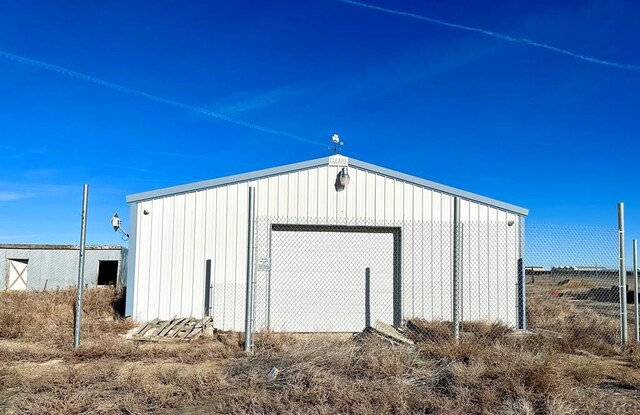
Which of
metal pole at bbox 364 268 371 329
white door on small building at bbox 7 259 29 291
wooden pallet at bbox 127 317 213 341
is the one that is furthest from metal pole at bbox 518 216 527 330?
white door on small building at bbox 7 259 29 291

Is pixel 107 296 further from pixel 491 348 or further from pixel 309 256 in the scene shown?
pixel 491 348

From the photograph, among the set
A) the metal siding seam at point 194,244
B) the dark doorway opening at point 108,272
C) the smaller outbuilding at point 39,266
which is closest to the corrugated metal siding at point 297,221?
the metal siding seam at point 194,244

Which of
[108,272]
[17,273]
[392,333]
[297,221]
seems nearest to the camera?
[392,333]

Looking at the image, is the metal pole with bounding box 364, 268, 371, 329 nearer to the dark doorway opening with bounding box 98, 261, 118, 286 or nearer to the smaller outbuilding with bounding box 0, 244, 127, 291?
the smaller outbuilding with bounding box 0, 244, 127, 291

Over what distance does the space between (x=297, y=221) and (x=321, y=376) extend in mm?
4834

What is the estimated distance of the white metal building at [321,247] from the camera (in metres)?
9.70

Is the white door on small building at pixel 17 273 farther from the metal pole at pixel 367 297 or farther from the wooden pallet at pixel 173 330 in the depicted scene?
the metal pole at pixel 367 297

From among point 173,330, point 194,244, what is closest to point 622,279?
point 173,330

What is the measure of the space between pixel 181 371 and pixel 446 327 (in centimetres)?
433

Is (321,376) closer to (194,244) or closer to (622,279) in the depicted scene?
(194,244)

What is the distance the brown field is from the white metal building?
1779 millimetres

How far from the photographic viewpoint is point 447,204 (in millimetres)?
10258

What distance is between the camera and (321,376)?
5332mm

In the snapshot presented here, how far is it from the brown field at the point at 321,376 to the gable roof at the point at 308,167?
2.77 metres
